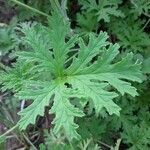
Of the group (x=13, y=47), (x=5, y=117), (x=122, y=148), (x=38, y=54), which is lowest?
(x=122, y=148)

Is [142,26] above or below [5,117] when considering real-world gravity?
above

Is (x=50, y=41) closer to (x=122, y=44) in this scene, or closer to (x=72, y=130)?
(x=72, y=130)

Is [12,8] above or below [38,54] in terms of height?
below

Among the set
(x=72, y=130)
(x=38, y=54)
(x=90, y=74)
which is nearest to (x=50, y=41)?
(x=38, y=54)

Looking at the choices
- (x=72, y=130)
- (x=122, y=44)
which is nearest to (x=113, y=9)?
(x=122, y=44)

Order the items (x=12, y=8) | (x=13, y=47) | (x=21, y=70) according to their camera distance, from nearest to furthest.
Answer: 1. (x=21, y=70)
2. (x=13, y=47)
3. (x=12, y=8)

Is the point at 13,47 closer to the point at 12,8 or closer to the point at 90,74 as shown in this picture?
the point at 12,8

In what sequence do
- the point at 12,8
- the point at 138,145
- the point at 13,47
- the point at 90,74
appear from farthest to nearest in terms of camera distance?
the point at 12,8
the point at 13,47
the point at 138,145
the point at 90,74

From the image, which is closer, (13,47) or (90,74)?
(90,74)

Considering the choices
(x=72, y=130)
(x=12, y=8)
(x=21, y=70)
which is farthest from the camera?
(x=12, y=8)
